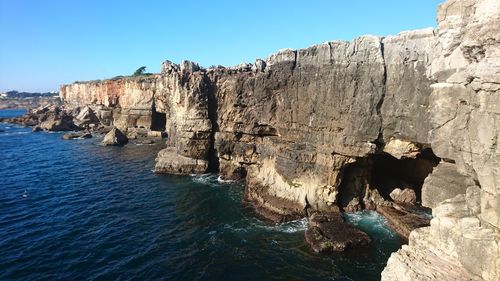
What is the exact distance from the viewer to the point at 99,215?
37.0m

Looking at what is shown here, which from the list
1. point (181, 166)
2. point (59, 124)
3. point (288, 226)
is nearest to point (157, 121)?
point (59, 124)

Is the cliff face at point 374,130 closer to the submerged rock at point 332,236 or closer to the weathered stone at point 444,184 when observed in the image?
the weathered stone at point 444,184

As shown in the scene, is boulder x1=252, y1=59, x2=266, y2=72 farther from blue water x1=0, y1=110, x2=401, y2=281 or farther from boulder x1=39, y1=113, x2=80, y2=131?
boulder x1=39, y1=113, x2=80, y2=131

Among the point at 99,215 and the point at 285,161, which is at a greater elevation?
the point at 285,161

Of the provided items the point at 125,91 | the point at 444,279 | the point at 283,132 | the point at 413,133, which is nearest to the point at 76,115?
the point at 125,91

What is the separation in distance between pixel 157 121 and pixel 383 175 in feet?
206

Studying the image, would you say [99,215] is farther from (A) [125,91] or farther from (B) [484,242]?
(A) [125,91]

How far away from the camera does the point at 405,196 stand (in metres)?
36.7

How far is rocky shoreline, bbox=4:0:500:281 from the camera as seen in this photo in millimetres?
14297

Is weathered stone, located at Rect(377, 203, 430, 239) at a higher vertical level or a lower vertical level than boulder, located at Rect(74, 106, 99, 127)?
lower

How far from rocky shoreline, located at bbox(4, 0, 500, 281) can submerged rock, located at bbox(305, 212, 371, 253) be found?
13 centimetres

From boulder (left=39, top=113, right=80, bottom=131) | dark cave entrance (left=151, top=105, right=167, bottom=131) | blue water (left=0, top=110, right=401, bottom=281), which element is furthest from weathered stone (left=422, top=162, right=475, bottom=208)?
boulder (left=39, top=113, right=80, bottom=131)

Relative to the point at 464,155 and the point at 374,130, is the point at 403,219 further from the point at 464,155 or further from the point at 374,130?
the point at 464,155

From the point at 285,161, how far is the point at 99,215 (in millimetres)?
20175
